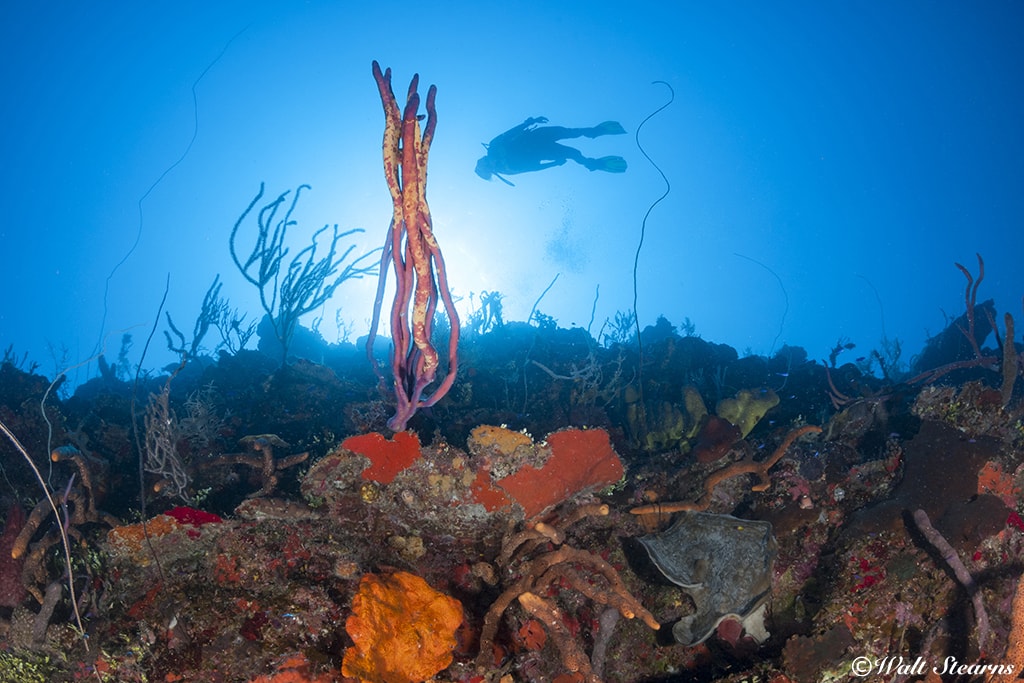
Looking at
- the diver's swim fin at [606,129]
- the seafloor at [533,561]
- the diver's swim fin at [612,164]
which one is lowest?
the seafloor at [533,561]

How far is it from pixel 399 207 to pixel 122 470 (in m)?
4.73

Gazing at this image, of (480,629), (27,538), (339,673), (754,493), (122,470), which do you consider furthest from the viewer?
(122,470)

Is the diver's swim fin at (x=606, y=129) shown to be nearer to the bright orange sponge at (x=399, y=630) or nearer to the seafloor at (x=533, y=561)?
the seafloor at (x=533, y=561)

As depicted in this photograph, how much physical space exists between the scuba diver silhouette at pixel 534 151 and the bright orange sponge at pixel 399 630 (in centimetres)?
1189

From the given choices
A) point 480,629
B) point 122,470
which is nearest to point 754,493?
point 480,629

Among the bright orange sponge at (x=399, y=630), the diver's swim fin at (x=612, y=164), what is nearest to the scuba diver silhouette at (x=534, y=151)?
the diver's swim fin at (x=612, y=164)

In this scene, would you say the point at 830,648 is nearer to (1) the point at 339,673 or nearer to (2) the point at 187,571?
(1) the point at 339,673

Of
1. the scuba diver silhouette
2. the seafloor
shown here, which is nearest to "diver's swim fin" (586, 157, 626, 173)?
the scuba diver silhouette

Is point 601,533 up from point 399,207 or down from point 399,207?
down

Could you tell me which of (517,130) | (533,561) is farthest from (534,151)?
(533,561)

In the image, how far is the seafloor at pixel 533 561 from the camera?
2.87 metres

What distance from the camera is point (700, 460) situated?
14.1ft

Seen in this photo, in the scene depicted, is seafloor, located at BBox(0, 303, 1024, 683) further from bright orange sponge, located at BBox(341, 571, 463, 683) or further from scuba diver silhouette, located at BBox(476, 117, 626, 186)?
scuba diver silhouette, located at BBox(476, 117, 626, 186)

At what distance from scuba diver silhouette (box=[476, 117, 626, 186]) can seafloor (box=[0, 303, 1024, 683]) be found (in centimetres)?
1067
